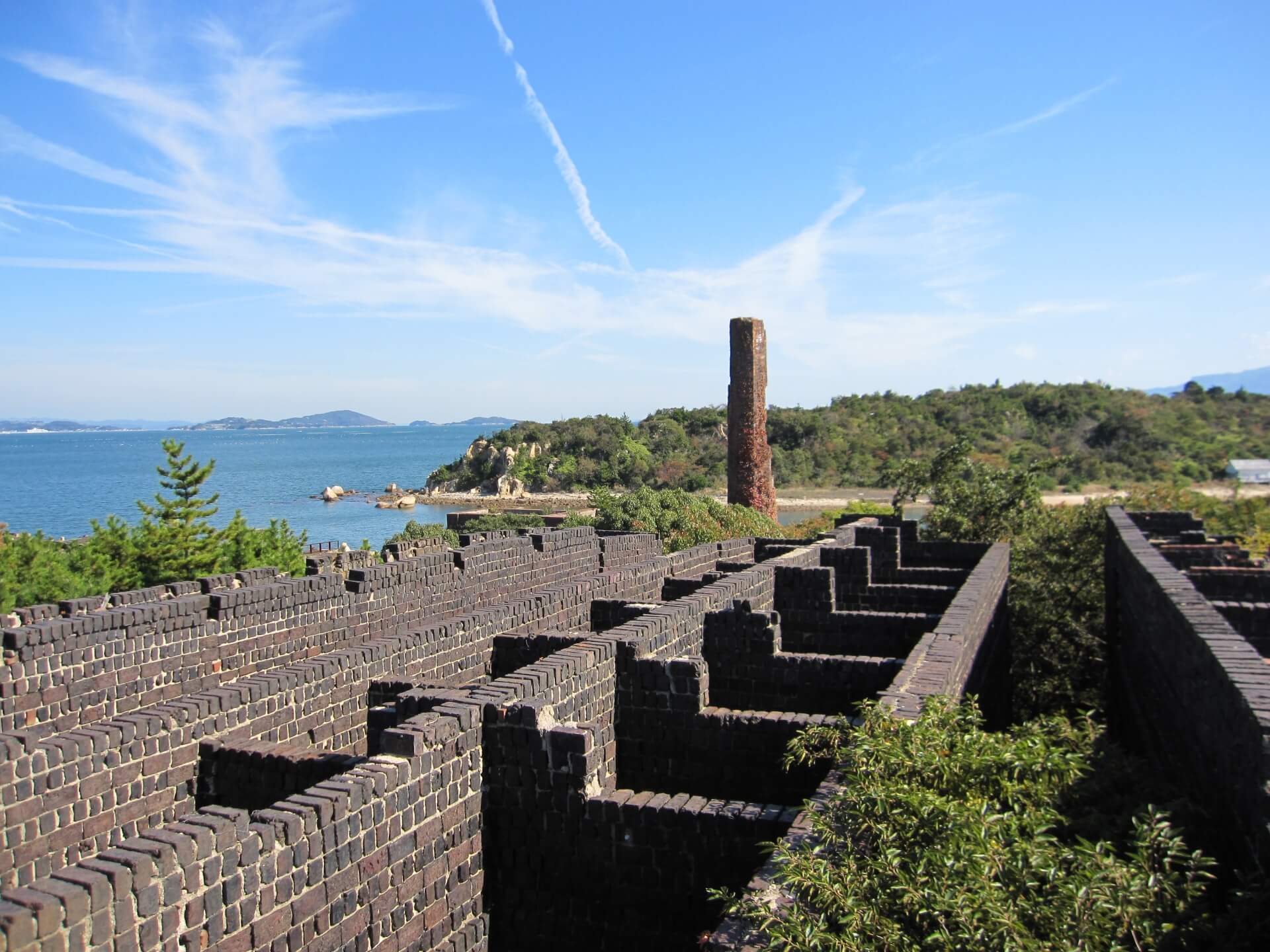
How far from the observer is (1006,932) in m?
3.45

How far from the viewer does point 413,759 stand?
217 inches

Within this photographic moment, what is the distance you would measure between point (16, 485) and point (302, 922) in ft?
428

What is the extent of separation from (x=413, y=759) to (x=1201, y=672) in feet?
16.7

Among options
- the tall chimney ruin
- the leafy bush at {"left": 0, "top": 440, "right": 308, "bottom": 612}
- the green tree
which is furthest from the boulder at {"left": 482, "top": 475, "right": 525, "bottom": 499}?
the green tree

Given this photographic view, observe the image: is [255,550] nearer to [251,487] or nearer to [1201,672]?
[1201,672]

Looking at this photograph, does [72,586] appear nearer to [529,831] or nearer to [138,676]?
[138,676]

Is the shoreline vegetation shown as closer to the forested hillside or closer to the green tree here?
the green tree

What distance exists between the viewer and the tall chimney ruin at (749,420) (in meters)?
29.4

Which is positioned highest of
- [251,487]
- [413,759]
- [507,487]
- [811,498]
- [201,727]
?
[251,487]

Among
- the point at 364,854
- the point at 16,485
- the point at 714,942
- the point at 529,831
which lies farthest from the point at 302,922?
the point at 16,485

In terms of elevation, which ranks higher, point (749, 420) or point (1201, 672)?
point (749, 420)

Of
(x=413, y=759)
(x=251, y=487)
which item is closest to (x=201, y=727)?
(x=413, y=759)

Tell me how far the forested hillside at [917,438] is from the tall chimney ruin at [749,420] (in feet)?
83.8

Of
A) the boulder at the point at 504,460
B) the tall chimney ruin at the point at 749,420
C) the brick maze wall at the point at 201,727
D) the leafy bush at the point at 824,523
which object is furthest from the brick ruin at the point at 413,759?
the boulder at the point at 504,460
